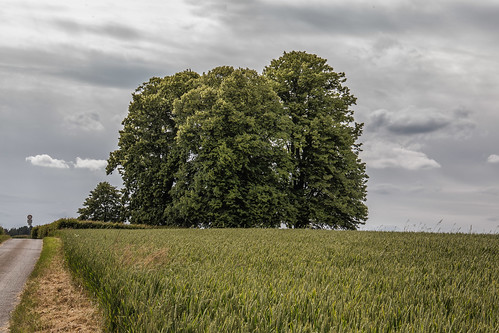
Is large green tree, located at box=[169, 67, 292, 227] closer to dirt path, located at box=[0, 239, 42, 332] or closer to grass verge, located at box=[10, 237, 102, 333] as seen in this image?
dirt path, located at box=[0, 239, 42, 332]

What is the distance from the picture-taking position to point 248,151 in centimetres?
2845

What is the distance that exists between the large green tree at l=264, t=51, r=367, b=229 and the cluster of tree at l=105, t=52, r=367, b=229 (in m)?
0.09

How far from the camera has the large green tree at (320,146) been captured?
3130 centimetres

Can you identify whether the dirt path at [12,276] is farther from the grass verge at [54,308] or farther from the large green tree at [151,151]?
the large green tree at [151,151]

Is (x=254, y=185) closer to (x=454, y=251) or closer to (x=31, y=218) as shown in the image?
(x=454, y=251)

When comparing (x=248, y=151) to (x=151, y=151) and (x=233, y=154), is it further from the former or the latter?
(x=151, y=151)

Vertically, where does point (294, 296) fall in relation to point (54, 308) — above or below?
above

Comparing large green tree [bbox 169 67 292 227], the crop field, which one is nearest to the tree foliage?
large green tree [bbox 169 67 292 227]

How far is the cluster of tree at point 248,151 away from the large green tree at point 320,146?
9 cm

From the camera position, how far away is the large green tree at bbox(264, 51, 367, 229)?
103ft

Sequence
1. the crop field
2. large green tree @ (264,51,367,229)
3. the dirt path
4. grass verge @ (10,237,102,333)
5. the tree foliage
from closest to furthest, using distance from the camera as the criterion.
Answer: the crop field → grass verge @ (10,237,102,333) → the dirt path → large green tree @ (264,51,367,229) → the tree foliage

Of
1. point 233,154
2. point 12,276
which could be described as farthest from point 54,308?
point 233,154

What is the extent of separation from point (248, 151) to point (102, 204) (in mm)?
25318

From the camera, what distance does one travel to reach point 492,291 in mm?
6023
